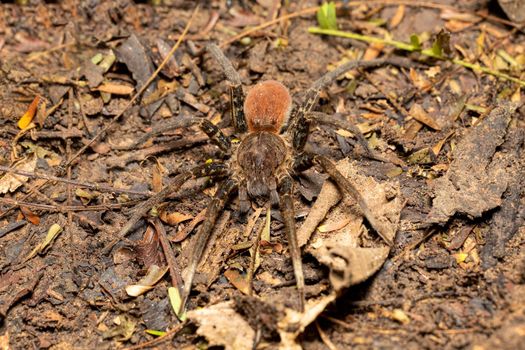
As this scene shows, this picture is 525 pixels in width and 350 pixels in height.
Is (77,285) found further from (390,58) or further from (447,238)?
(390,58)

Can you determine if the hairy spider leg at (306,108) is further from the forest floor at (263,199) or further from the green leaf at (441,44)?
the green leaf at (441,44)

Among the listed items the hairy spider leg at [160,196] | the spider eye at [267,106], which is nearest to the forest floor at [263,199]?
the hairy spider leg at [160,196]

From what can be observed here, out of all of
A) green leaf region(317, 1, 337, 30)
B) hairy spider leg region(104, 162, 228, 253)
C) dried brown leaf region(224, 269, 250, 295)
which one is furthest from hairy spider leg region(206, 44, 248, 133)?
dried brown leaf region(224, 269, 250, 295)

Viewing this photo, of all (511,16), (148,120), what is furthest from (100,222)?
(511,16)

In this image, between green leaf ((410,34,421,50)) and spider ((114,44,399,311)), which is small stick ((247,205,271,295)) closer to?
spider ((114,44,399,311))

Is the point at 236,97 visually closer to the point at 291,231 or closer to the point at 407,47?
the point at 291,231

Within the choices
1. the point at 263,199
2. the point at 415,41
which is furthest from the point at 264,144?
the point at 415,41
